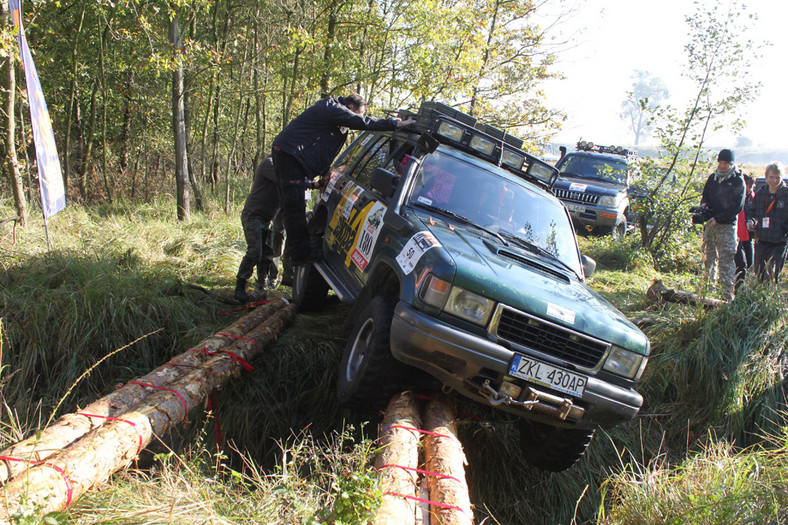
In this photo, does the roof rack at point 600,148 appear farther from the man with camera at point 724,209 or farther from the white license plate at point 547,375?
the white license plate at point 547,375

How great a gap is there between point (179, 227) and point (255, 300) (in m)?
3.46

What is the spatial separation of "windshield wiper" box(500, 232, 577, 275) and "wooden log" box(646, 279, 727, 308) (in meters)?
2.14

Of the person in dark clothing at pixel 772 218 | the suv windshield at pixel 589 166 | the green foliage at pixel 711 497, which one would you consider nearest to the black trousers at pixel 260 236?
the green foliage at pixel 711 497

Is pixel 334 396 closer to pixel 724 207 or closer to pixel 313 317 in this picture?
pixel 313 317

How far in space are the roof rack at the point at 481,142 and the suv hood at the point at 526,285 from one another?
3.35 feet

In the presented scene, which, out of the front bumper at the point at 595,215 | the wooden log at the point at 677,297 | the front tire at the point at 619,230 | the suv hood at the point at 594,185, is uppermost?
the wooden log at the point at 677,297

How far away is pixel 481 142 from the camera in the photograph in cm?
486

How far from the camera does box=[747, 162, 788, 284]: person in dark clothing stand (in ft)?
24.7

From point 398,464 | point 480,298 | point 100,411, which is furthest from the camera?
point 480,298

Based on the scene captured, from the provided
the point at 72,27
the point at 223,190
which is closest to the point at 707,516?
the point at 72,27

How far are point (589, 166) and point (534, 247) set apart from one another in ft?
30.7

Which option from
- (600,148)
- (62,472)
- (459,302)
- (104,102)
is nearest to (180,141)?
(104,102)

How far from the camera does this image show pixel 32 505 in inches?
78.1

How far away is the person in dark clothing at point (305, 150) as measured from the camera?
511 centimetres
